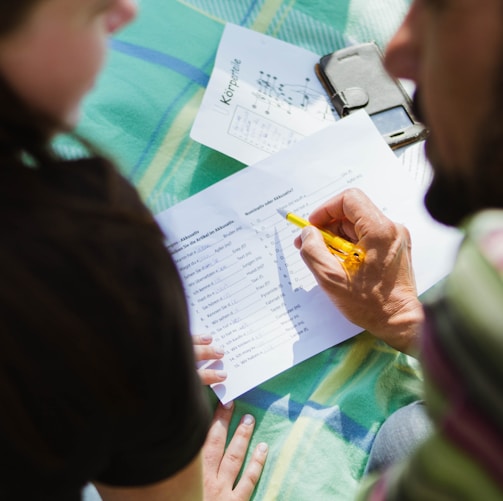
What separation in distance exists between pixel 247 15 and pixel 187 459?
70 centimetres

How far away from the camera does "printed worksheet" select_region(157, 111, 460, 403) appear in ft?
2.66

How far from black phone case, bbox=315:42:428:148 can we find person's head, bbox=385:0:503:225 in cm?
41

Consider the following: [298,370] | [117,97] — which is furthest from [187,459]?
[117,97]

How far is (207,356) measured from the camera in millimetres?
783

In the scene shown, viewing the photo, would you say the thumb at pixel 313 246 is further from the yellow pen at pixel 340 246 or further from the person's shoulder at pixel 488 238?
the person's shoulder at pixel 488 238

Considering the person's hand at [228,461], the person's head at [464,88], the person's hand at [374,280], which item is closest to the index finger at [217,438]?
the person's hand at [228,461]

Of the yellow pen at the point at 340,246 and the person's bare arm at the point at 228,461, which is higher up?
the yellow pen at the point at 340,246

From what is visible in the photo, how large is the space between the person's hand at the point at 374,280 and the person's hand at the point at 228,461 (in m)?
0.20

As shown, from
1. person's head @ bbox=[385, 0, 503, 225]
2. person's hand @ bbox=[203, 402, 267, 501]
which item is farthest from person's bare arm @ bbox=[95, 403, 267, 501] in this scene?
person's head @ bbox=[385, 0, 503, 225]

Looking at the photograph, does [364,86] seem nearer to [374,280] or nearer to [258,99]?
[258,99]

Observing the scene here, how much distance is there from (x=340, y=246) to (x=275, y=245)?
9cm

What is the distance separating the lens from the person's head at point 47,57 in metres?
0.39

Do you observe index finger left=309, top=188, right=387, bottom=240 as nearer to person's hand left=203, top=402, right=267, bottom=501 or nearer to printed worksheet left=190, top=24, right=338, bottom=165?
printed worksheet left=190, top=24, right=338, bottom=165

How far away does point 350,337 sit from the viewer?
2.68 feet
